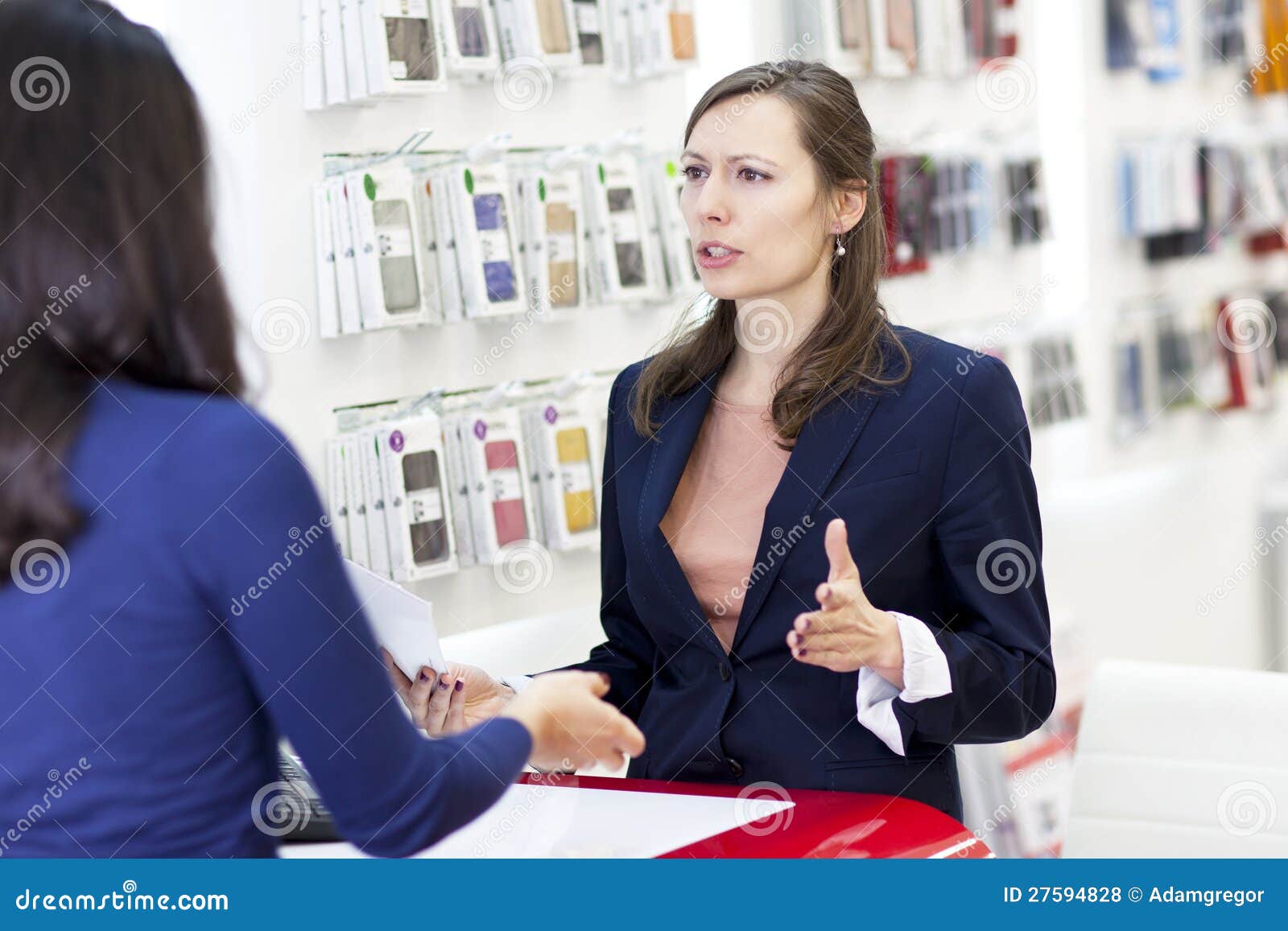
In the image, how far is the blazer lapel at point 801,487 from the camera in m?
2.02

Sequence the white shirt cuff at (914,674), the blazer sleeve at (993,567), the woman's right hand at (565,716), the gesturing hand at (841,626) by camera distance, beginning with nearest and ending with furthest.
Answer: the woman's right hand at (565,716), the gesturing hand at (841,626), the white shirt cuff at (914,674), the blazer sleeve at (993,567)

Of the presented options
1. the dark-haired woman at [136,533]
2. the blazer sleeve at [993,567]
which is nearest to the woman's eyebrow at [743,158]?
the blazer sleeve at [993,567]

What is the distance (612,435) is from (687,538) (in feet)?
0.92

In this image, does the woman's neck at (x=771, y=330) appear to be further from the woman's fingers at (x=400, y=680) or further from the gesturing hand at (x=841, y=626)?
the woman's fingers at (x=400, y=680)

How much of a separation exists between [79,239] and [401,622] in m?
0.78

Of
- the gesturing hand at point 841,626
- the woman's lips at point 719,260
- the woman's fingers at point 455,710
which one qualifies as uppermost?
the woman's lips at point 719,260

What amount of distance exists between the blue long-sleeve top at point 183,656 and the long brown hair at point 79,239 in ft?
0.09

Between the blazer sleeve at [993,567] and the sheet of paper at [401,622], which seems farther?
the blazer sleeve at [993,567]

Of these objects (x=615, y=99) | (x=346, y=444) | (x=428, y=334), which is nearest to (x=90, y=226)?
(x=346, y=444)

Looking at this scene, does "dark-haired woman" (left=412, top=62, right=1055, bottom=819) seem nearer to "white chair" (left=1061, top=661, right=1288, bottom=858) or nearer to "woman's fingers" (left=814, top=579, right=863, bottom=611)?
"woman's fingers" (left=814, top=579, right=863, bottom=611)

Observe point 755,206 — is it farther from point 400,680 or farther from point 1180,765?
point 1180,765
